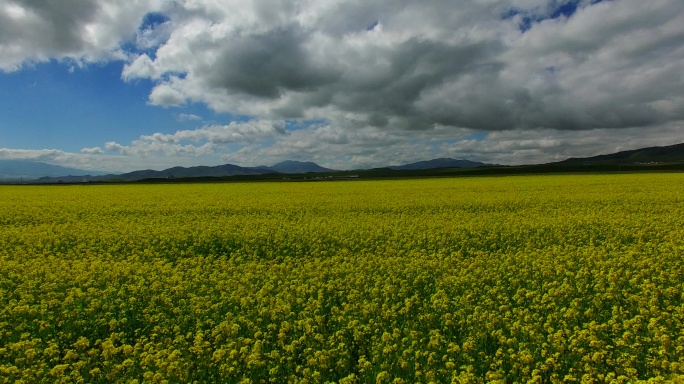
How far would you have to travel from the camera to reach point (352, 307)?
7.47 m

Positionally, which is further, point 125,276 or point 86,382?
point 125,276

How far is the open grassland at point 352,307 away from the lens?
18.3 feet

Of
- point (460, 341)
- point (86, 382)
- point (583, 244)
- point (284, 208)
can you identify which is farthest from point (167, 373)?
point (284, 208)

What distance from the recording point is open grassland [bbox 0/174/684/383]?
5574 mm

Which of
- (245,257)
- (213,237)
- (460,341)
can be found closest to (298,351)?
(460,341)

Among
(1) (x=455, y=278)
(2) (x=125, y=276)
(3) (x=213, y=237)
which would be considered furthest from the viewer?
(3) (x=213, y=237)

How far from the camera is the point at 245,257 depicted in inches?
523

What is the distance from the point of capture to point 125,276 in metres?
10.2

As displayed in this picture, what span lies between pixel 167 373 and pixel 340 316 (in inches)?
113

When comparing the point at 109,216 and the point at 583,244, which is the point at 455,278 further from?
the point at 109,216

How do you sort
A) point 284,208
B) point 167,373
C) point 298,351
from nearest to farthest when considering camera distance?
point 167,373, point 298,351, point 284,208

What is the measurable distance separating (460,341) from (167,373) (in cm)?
425

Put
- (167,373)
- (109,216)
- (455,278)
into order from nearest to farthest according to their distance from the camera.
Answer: (167,373), (455,278), (109,216)

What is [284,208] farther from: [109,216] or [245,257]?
[245,257]
